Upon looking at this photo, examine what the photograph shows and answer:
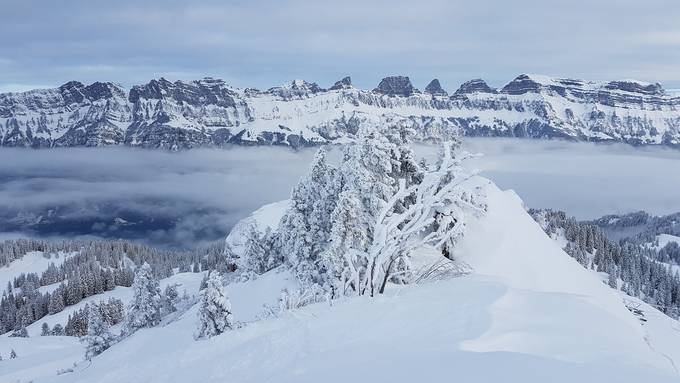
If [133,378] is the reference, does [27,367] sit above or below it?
below

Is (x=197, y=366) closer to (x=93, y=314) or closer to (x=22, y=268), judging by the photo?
(x=93, y=314)

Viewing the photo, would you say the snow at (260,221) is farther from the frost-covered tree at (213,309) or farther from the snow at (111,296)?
the frost-covered tree at (213,309)

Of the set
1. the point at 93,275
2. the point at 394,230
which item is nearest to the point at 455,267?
the point at 394,230

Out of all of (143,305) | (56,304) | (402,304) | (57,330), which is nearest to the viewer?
(402,304)

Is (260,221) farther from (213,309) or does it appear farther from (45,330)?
(213,309)

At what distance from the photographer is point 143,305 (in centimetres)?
5625

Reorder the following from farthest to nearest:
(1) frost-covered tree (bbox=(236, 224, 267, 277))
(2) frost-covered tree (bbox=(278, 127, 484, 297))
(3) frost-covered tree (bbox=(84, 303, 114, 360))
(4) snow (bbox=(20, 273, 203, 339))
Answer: (4) snow (bbox=(20, 273, 203, 339)) → (1) frost-covered tree (bbox=(236, 224, 267, 277)) → (3) frost-covered tree (bbox=(84, 303, 114, 360)) → (2) frost-covered tree (bbox=(278, 127, 484, 297))

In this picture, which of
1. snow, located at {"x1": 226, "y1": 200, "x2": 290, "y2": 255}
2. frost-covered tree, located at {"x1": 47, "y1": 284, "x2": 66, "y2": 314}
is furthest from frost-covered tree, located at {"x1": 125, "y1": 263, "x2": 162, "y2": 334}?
frost-covered tree, located at {"x1": 47, "y1": 284, "x2": 66, "y2": 314}

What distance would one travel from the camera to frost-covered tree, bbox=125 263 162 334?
55.8m

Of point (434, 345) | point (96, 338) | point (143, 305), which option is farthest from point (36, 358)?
point (434, 345)

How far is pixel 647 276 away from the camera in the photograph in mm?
141750

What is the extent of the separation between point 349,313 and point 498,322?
3.51 metres

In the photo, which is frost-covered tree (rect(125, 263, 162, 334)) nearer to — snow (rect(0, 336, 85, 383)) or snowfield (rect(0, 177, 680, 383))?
snow (rect(0, 336, 85, 383))

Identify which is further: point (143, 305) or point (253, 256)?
point (143, 305)
